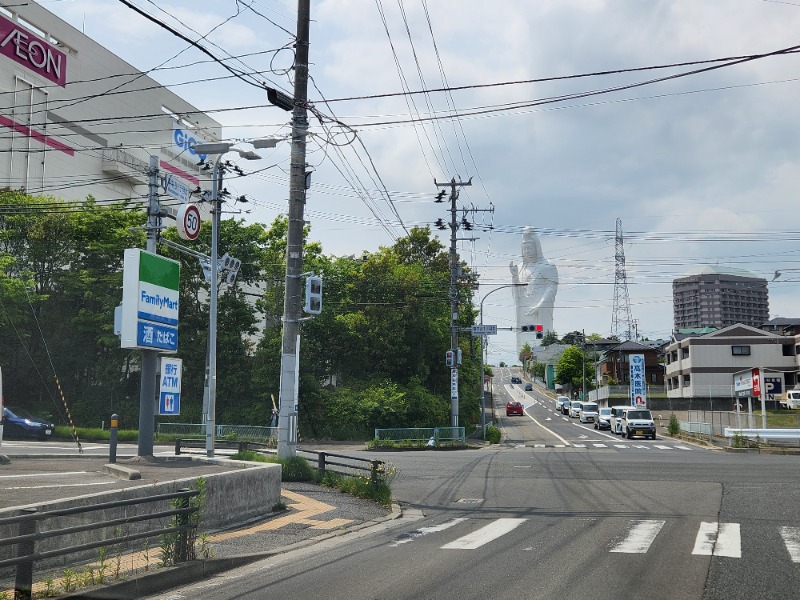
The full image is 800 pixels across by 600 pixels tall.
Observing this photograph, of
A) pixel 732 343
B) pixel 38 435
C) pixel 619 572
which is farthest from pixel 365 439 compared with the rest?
pixel 732 343

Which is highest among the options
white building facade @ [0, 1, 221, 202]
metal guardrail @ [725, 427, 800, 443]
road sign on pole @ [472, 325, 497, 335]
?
white building facade @ [0, 1, 221, 202]

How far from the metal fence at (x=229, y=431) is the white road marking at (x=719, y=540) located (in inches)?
818

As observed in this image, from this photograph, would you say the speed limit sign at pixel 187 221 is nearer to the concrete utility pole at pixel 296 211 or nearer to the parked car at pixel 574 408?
the concrete utility pole at pixel 296 211

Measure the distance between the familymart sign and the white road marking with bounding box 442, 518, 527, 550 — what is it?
7986 mm

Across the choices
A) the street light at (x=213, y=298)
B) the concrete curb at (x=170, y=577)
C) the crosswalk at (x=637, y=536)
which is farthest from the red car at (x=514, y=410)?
the concrete curb at (x=170, y=577)

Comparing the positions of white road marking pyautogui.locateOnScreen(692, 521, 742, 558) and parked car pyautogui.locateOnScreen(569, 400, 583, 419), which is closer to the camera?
white road marking pyautogui.locateOnScreen(692, 521, 742, 558)

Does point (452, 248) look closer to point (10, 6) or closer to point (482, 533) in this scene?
point (482, 533)

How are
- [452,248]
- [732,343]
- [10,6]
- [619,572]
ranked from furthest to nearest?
[732,343], [10,6], [452,248], [619,572]

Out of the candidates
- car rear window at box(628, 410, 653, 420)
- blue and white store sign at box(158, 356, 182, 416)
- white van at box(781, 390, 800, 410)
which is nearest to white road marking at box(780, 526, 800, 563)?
blue and white store sign at box(158, 356, 182, 416)

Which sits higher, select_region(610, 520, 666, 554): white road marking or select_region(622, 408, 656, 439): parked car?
select_region(622, 408, 656, 439): parked car

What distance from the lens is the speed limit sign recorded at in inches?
814

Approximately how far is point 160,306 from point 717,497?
13.5 metres

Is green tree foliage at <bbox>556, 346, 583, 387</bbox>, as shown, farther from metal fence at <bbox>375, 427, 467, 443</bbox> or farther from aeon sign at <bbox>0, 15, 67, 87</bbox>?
aeon sign at <bbox>0, 15, 67, 87</bbox>

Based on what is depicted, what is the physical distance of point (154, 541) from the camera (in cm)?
1091
